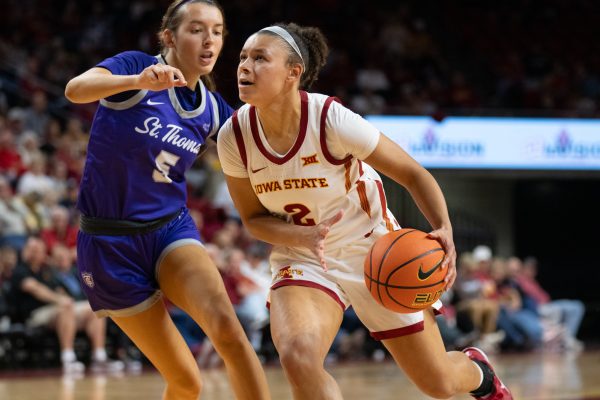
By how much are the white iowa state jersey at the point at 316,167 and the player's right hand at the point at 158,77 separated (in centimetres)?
48

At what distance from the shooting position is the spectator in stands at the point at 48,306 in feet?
31.9

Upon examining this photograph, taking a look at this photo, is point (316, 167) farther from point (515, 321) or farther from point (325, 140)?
point (515, 321)

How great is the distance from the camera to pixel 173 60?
15.0ft

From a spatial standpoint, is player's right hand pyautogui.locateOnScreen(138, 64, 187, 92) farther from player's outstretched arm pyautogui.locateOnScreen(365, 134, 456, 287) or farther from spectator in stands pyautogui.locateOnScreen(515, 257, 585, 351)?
spectator in stands pyautogui.locateOnScreen(515, 257, 585, 351)

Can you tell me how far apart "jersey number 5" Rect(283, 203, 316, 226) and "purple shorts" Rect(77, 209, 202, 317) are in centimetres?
47

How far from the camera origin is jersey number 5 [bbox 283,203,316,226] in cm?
430

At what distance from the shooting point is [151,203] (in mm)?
4445

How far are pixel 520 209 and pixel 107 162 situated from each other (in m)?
13.9

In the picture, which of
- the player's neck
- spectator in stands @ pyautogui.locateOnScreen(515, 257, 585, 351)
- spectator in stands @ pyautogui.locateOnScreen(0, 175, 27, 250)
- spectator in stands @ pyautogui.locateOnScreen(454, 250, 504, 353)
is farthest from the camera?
spectator in stands @ pyautogui.locateOnScreen(515, 257, 585, 351)

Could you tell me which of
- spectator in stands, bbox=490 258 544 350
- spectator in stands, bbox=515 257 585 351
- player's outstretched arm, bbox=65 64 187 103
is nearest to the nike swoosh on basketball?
player's outstretched arm, bbox=65 64 187 103

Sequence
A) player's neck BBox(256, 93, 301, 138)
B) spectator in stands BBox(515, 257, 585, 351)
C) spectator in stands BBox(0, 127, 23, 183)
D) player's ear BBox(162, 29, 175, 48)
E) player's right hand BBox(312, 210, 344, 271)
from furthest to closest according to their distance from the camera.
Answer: spectator in stands BBox(515, 257, 585, 351)
spectator in stands BBox(0, 127, 23, 183)
player's ear BBox(162, 29, 175, 48)
player's neck BBox(256, 93, 301, 138)
player's right hand BBox(312, 210, 344, 271)

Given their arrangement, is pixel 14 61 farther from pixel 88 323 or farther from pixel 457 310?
pixel 457 310

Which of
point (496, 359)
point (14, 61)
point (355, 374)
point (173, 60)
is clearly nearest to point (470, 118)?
point (496, 359)

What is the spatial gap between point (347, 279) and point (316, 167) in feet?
1.64
